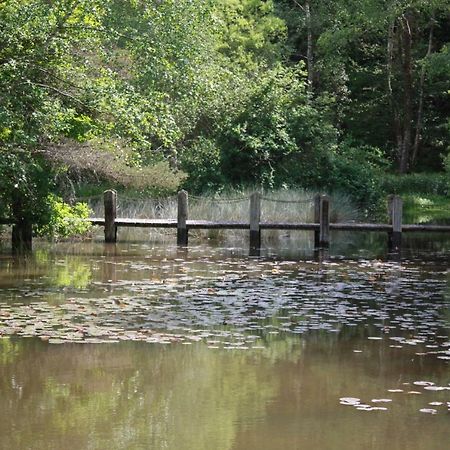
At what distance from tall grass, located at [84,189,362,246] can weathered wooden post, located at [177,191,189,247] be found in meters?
1.39

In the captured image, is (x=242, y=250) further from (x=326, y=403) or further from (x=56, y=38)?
(x=326, y=403)

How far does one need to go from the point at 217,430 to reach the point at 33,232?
14.8 metres

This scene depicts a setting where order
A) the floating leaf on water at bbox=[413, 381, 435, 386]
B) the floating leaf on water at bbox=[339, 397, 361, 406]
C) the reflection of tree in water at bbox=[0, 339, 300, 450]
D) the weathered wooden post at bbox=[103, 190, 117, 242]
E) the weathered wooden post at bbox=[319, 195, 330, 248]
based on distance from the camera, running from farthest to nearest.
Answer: the weathered wooden post at bbox=[319, 195, 330, 248] → the weathered wooden post at bbox=[103, 190, 117, 242] → the floating leaf on water at bbox=[413, 381, 435, 386] → the floating leaf on water at bbox=[339, 397, 361, 406] → the reflection of tree in water at bbox=[0, 339, 300, 450]

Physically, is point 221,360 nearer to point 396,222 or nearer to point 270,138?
point 396,222

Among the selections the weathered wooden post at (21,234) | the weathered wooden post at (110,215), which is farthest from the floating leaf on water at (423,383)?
the weathered wooden post at (110,215)

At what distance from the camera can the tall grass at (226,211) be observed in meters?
25.4

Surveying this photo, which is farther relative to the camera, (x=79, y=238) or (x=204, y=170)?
(x=204, y=170)

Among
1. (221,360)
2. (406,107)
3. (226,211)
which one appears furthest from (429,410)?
(406,107)

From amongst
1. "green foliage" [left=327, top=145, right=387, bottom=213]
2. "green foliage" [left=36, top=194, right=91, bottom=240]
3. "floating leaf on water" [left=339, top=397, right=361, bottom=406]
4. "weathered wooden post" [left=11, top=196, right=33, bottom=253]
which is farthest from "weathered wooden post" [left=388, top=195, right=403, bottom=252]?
"floating leaf on water" [left=339, top=397, right=361, bottom=406]

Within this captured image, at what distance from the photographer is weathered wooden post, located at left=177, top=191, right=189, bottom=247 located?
23141 millimetres

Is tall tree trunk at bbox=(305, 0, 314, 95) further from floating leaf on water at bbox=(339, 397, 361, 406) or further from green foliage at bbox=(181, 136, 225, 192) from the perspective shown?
floating leaf on water at bbox=(339, 397, 361, 406)

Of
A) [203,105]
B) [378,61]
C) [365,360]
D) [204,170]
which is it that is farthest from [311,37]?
[365,360]

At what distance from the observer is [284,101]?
30.2m

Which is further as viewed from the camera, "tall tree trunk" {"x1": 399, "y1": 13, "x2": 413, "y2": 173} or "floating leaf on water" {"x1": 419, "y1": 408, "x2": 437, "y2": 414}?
"tall tree trunk" {"x1": 399, "y1": 13, "x2": 413, "y2": 173}
